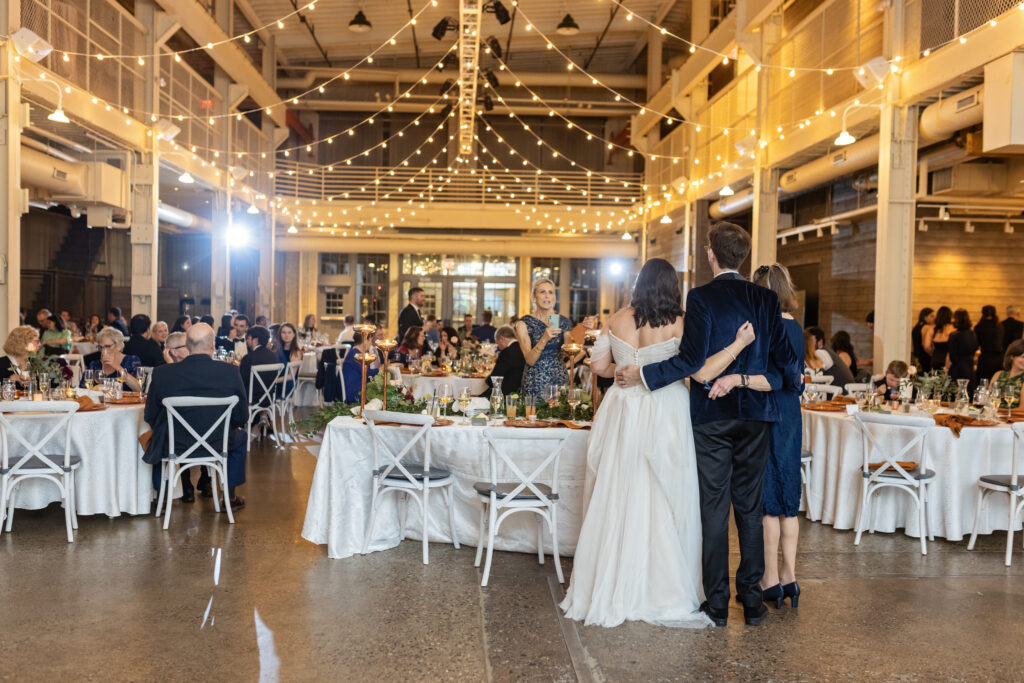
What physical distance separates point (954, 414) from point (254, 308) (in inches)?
627

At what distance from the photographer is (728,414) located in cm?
364

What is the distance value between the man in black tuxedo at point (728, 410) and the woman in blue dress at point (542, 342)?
208 cm

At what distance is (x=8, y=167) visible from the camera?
8227mm

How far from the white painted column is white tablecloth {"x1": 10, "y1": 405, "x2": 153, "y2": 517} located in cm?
354

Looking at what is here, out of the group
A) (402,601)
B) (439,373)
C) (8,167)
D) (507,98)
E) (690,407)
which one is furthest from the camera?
(507,98)

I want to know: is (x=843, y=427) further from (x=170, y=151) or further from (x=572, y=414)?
(x=170, y=151)

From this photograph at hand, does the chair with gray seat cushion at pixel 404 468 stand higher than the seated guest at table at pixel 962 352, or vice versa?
the seated guest at table at pixel 962 352

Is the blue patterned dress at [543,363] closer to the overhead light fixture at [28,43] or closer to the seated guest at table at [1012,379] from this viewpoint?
the seated guest at table at [1012,379]

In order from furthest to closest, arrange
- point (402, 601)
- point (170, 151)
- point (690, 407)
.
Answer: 1. point (170, 151)
2. point (402, 601)
3. point (690, 407)

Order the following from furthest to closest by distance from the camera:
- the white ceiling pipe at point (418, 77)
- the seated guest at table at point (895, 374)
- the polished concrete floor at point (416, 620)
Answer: the white ceiling pipe at point (418, 77) < the seated guest at table at point (895, 374) < the polished concrete floor at point (416, 620)

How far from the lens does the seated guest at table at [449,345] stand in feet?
37.9

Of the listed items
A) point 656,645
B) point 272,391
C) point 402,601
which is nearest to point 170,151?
point 272,391

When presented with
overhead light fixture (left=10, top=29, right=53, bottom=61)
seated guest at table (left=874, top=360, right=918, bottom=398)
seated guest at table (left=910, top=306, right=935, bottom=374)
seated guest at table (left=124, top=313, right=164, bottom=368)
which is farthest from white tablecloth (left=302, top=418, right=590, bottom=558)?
seated guest at table (left=910, top=306, right=935, bottom=374)

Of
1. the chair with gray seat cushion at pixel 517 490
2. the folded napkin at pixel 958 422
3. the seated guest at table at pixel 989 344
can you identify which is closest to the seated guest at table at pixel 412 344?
the chair with gray seat cushion at pixel 517 490
